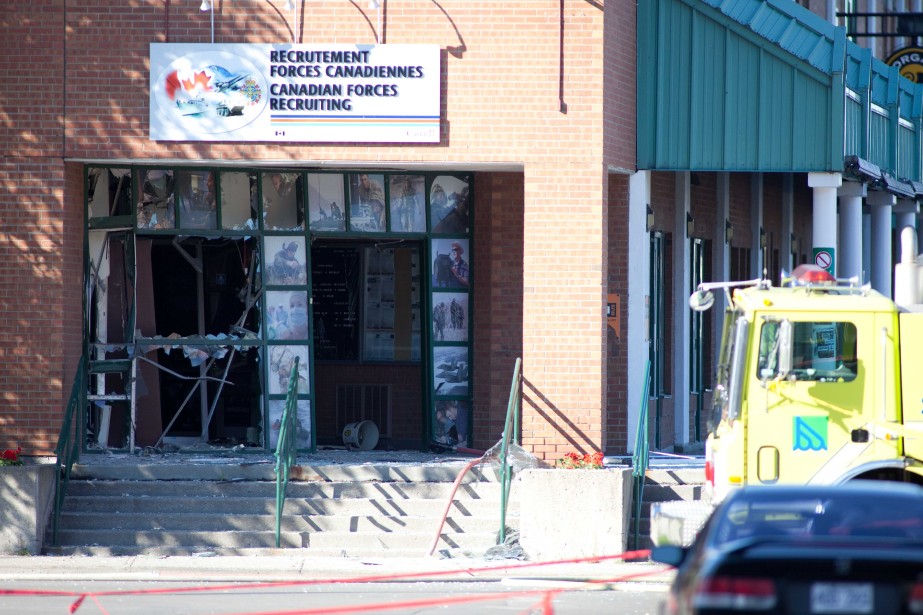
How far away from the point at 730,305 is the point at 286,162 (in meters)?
5.66

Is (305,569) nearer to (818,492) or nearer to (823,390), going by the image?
(823,390)

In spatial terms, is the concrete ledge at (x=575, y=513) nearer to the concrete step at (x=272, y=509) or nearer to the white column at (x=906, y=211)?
the concrete step at (x=272, y=509)

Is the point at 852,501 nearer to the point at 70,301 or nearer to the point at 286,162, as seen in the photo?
the point at 286,162

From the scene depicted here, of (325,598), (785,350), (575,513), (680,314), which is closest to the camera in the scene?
(785,350)

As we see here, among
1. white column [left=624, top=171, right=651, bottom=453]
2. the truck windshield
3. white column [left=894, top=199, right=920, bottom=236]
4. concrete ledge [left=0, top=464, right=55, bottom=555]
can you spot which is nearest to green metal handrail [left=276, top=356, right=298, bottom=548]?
concrete ledge [left=0, top=464, right=55, bottom=555]

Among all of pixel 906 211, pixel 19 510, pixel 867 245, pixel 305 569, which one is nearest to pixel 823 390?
pixel 305 569

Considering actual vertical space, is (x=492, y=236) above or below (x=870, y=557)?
above

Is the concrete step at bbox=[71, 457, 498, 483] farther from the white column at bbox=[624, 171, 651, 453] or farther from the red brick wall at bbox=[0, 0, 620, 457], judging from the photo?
the white column at bbox=[624, 171, 651, 453]

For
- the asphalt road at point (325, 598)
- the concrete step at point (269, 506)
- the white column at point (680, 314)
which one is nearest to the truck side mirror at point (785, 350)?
the asphalt road at point (325, 598)

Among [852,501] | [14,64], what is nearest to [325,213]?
[14,64]

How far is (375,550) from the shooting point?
13188 mm

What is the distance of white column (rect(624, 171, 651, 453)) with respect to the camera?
15633 mm

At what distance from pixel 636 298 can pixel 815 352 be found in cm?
555

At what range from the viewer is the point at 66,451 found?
45.7ft
